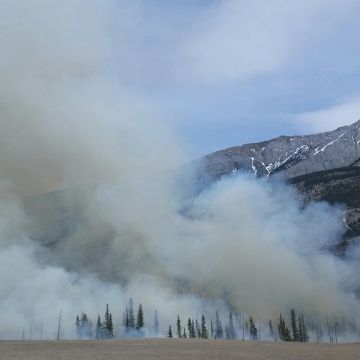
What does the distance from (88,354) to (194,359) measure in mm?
20021

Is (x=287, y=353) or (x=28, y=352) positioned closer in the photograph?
(x=28, y=352)

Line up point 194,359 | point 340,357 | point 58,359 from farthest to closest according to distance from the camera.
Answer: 1. point 340,357
2. point 194,359
3. point 58,359

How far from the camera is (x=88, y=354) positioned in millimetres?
101938

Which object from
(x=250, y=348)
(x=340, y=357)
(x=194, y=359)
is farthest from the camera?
(x=250, y=348)

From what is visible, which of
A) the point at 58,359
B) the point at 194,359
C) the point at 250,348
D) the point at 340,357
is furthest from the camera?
the point at 250,348

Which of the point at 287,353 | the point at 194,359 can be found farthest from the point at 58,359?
the point at 287,353

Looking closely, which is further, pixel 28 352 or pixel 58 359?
pixel 28 352

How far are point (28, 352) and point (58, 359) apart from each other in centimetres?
1521

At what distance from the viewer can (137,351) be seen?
113625 mm

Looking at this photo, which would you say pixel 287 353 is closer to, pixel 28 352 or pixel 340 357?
pixel 340 357

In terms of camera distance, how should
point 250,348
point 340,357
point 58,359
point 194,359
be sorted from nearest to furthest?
point 58,359, point 194,359, point 340,357, point 250,348

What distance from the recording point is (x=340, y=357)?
112750 mm

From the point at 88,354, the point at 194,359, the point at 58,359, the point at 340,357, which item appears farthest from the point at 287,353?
the point at 58,359

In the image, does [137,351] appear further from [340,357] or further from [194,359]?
[340,357]
